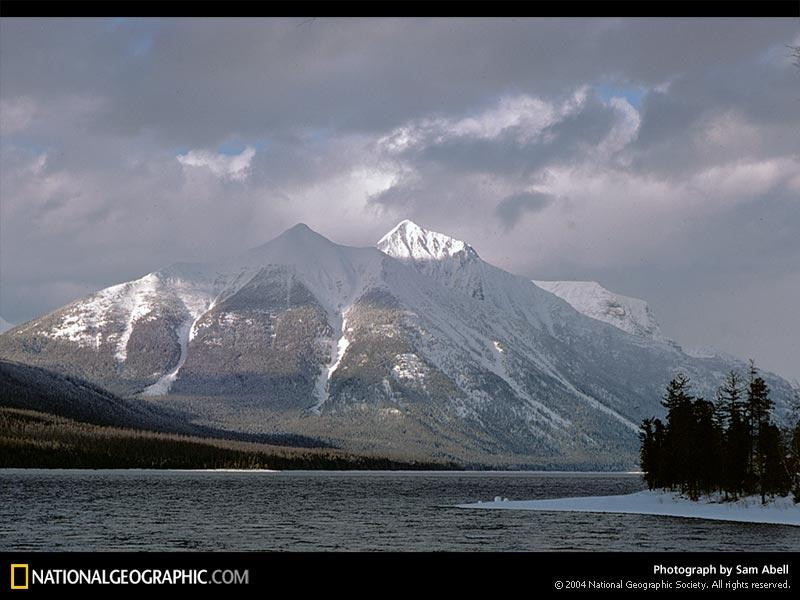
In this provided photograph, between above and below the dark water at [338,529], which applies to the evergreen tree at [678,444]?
above

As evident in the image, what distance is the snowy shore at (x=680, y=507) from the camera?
106m

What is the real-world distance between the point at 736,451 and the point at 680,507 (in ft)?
35.1
